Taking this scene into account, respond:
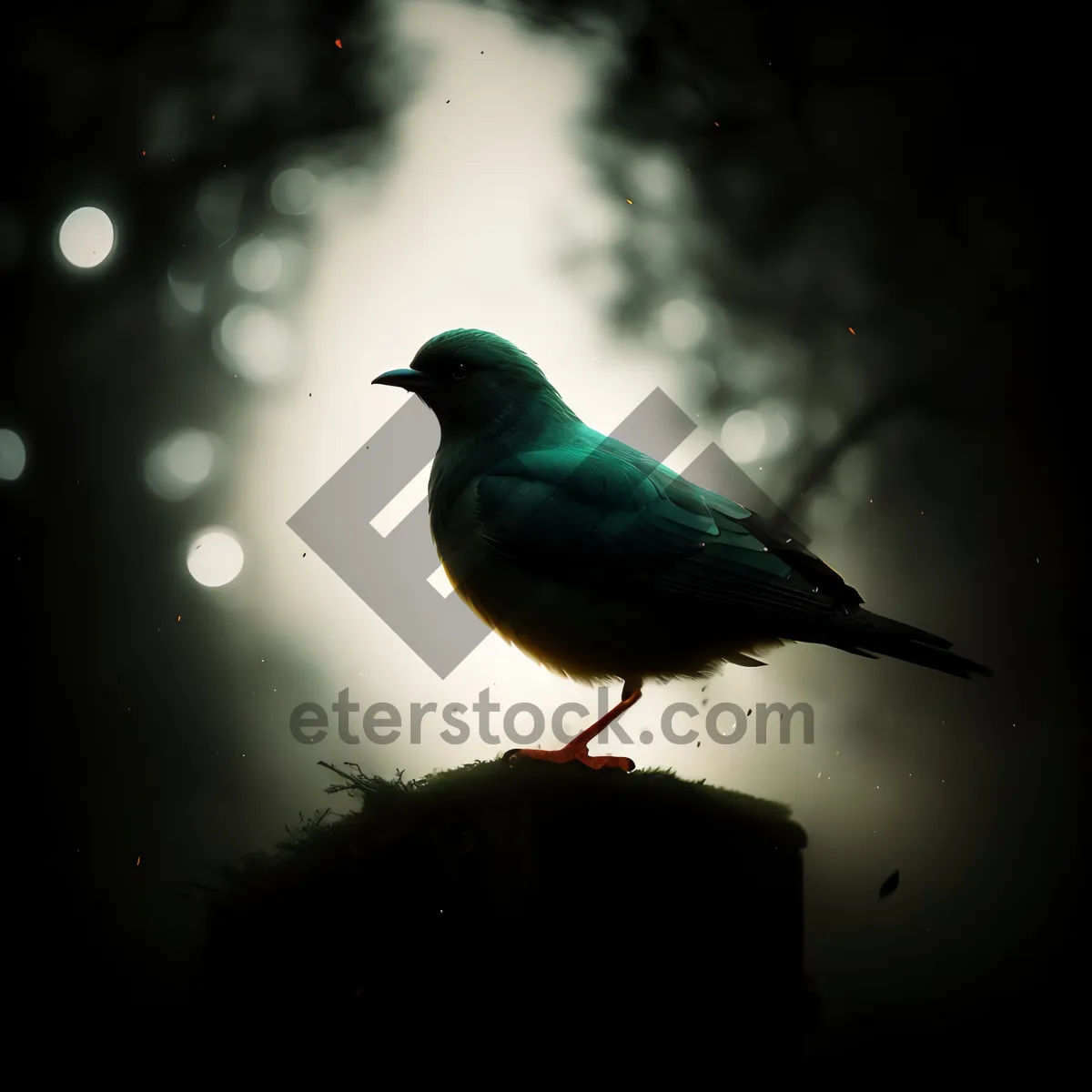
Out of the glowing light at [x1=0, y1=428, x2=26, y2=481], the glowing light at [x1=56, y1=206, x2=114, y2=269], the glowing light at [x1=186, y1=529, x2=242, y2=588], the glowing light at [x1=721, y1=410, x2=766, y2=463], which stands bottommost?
the glowing light at [x1=0, y1=428, x2=26, y2=481]

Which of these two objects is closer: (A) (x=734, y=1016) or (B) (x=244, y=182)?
(A) (x=734, y=1016)

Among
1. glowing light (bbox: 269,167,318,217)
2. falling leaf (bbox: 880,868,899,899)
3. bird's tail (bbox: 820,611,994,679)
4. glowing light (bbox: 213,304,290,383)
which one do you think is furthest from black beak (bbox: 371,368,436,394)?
falling leaf (bbox: 880,868,899,899)

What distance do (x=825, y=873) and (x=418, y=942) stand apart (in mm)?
1128

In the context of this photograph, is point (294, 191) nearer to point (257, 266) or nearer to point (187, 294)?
point (257, 266)

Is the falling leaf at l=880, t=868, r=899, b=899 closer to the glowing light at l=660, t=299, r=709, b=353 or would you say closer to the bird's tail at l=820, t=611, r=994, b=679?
the bird's tail at l=820, t=611, r=994, b=679

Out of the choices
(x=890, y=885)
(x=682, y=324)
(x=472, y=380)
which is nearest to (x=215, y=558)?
(x=472, y=380)

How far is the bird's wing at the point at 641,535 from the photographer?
7.22 feet

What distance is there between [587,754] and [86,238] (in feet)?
7.32

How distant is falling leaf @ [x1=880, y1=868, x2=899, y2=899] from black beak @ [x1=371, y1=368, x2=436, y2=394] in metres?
1.93

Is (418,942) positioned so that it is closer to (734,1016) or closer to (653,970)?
(653,970)

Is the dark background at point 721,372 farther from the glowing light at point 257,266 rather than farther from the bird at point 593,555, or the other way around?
the bird at point 593,555

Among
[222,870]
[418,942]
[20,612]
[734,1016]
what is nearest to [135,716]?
[20,612]

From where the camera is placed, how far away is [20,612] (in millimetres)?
2703

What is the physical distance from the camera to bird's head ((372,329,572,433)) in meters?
2.45
